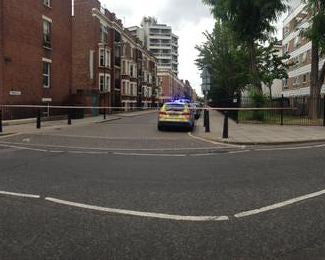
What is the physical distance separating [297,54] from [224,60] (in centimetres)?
1545

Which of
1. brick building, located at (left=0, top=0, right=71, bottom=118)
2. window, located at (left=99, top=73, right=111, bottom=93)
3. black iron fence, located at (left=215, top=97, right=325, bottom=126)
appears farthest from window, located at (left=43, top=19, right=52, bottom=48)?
window, located at (left=99, top=73, right=111, bottom=93)

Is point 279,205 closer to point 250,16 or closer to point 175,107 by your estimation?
point 175,107

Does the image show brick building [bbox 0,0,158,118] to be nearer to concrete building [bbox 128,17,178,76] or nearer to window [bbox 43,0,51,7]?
window [bbox 43,0,51,7]

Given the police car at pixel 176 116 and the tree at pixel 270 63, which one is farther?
the tree at pixel 270 63

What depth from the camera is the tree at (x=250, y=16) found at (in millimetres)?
32594

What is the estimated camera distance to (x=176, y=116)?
24703 mm

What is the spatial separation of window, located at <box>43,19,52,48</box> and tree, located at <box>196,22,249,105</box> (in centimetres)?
2252

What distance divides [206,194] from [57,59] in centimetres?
3116

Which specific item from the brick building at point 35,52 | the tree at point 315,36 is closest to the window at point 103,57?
the brick building at point 35,52

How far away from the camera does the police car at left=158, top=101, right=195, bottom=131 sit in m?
24.7

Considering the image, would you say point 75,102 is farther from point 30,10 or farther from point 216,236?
point 216,236

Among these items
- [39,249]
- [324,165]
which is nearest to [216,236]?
[39,249]

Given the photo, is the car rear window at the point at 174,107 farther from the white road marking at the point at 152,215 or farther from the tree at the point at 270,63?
the tree at the point at 270,63

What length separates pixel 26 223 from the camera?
20.9 feet
